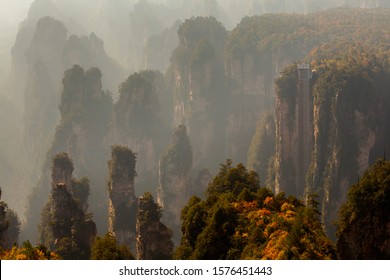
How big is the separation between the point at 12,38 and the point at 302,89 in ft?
450

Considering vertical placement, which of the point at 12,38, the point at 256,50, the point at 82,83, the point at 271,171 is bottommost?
the point at 271,171

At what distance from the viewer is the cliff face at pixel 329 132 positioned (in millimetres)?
79188

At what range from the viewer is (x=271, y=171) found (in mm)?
97312

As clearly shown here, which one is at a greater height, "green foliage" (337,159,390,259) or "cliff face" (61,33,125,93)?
"cliff face" (61,33,125,93)

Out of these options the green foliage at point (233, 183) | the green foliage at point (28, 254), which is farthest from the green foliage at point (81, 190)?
the green foliage at point (28, 254)

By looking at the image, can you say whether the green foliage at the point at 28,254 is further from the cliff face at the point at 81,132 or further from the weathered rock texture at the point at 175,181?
the cliff face at the point at 81,132

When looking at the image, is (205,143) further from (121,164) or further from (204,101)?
(121,164)

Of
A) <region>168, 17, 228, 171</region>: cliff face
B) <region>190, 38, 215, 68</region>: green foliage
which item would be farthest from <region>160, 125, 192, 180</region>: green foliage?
<region>190, 38, 215, 68</region>: green foliage

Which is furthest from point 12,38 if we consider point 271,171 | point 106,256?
point 106,256

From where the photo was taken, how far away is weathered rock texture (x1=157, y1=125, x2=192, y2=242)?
96.7m

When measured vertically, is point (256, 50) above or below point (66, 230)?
above

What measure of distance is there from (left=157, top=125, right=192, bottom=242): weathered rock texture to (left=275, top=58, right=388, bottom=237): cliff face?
17.8 meters

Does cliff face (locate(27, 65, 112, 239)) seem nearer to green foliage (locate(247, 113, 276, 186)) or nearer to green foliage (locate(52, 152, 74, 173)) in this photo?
green foliage (locate(247, 113, 276, 186))

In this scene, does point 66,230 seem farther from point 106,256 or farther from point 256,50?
point 256,50
